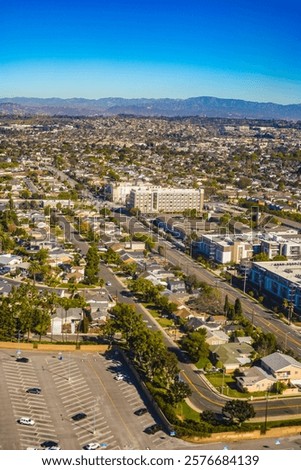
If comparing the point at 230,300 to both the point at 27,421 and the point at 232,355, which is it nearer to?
the point at 232,355

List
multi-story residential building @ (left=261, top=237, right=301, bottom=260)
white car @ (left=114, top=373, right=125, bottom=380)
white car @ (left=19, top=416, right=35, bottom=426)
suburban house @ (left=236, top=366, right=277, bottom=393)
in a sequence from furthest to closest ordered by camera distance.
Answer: multi-story residential building @ (left=261, top=237, right=301, bottom=260) → white car @ (left=114, top=373, right=125, bottom=380) → suburban house @ (left=236, top=366, right=277, bottom=393) → white car @ (left=19, top=416, right=35, bottom=426)

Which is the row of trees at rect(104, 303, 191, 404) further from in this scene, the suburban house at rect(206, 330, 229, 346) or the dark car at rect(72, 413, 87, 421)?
the suburban house at rect(206, 330, 229, 346)

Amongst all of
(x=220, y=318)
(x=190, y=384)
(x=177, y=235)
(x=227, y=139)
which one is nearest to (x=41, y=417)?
(x=190, y=384)

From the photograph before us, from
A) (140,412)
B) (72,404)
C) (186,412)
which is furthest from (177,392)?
(72,404)

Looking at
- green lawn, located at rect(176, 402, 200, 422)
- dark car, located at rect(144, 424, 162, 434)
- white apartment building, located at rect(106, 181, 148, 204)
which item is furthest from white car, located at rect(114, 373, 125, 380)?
white apartment building, located at rect(106, 181, 148, 204)

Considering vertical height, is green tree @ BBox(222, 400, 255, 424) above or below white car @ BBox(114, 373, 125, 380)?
above
